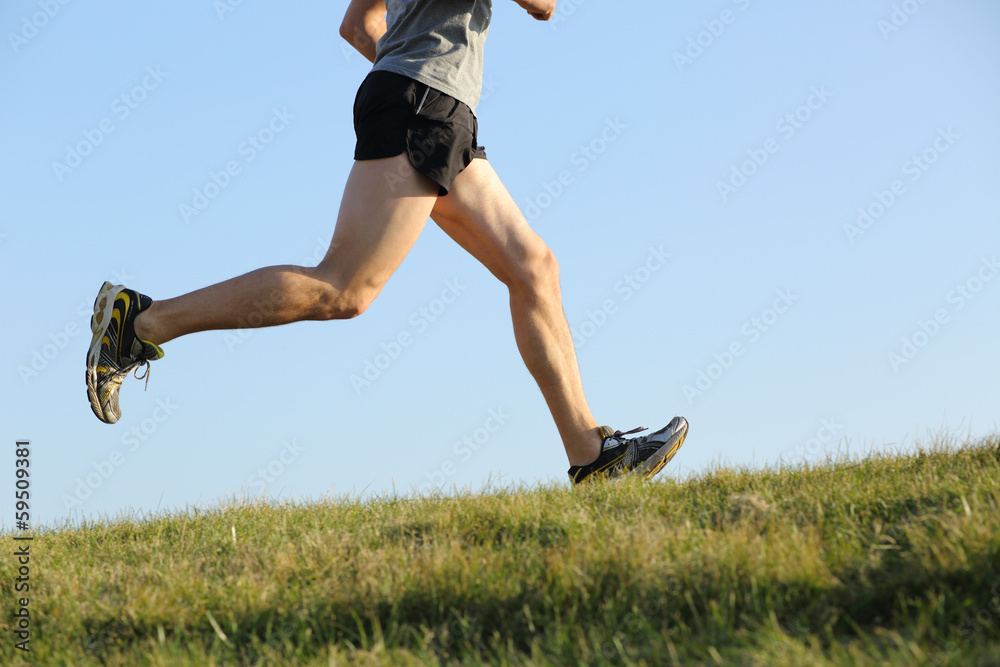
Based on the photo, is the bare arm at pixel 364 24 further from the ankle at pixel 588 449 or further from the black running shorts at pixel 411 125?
the ankle at pixel 588 449

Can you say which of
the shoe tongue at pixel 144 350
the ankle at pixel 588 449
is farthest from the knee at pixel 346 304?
the ankle at pixel 588 449

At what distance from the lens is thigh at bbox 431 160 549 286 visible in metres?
3.65

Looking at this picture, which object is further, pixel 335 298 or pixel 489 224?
pixel 489 224

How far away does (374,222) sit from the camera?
10.8ft

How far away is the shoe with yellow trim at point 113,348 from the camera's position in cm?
363

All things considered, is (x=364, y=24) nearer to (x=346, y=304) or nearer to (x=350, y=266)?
(x=350, y=266)

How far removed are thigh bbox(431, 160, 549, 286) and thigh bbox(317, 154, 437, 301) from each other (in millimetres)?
319

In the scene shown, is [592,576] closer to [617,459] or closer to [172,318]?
[617,459]

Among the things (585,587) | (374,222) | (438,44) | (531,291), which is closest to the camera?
(585,587)

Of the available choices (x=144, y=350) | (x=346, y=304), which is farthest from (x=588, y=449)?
(x=144, y=350)

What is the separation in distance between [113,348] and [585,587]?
2.63m

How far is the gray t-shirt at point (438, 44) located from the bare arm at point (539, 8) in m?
0.20

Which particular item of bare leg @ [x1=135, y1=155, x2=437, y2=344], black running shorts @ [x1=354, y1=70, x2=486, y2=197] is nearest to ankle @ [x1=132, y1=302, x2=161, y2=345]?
bare leg @ [x1=135, y1=155, x2=437, y2=344]

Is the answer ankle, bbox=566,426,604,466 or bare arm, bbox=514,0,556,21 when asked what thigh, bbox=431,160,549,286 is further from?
ankle, bbox=566,426,604,466
